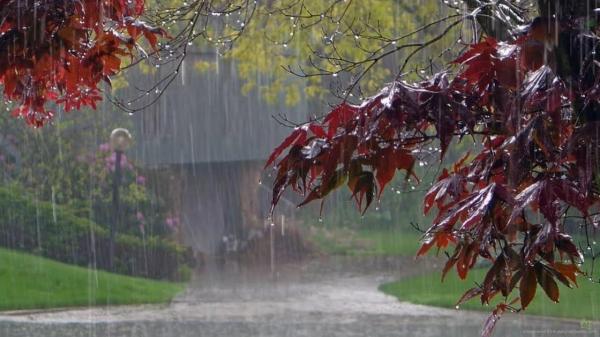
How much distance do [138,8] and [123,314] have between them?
26.4 ft

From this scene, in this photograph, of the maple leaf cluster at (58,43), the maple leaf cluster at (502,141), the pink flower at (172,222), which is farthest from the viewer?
the pink flower at (172,222)

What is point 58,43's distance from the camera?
11.3ft

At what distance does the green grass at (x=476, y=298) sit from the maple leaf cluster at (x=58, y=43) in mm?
7191

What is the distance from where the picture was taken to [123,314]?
11.8 m

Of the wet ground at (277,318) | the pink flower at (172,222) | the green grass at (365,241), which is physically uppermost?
the pink flower at (172,222)

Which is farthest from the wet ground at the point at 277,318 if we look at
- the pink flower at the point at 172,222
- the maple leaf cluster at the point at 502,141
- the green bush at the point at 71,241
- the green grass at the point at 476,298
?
the maple leaf cluster at the point at 502,141

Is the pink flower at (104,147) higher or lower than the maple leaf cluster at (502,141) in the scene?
higher

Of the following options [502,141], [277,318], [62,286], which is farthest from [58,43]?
[62,286]

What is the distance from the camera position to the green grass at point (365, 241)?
1933 cm

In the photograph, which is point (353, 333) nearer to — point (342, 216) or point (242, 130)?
point (242, 130)

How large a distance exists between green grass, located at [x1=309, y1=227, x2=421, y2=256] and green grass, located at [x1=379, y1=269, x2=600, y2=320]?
3.18m

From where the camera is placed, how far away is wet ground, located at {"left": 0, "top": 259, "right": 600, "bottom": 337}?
10.3m

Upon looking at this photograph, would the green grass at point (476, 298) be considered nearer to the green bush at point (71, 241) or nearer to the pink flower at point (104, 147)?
the green bush at point (71, 241)

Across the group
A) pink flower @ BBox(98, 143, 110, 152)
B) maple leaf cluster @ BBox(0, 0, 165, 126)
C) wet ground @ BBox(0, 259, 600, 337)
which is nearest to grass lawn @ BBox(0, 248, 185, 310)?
wet ground @ BBox(0, 259, 600, 337)
